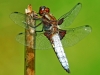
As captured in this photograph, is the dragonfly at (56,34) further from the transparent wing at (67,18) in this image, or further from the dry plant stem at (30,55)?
the dry plant stem at (30,55)

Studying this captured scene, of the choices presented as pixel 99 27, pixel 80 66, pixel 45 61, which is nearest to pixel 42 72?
pixel 45 61

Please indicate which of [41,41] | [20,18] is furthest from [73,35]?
[20,18]

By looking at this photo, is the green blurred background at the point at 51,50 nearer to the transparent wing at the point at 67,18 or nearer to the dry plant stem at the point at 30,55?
the transparent wing at the point at 67,18

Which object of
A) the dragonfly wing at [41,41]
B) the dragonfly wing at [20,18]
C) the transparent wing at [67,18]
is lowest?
the dragonfly wing at [41,41]

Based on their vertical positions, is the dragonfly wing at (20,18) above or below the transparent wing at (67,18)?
below

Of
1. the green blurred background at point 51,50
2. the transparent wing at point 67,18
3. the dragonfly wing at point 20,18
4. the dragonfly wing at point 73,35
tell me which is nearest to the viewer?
the dragonfly wing at point 20,18

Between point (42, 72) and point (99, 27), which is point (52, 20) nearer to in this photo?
point (42, 72)

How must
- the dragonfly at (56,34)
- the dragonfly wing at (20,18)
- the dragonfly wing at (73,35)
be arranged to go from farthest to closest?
the dragonfly wing at (73,35)
the dragonfly at (56,34)
the dragonfly wing at (20,18)

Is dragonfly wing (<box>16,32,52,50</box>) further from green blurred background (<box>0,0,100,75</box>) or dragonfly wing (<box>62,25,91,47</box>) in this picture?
green blurred background (<box>0,0,100,75</box>)

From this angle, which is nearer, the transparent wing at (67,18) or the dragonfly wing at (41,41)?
the dragonfly wing at (41,41)

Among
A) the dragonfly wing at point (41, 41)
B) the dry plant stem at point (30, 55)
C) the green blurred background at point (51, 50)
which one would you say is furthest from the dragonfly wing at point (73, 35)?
the green blurred background at point (51, 50)
